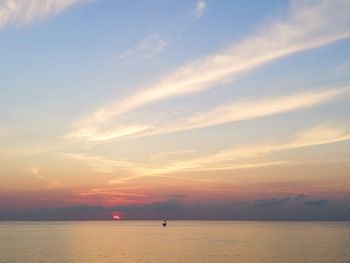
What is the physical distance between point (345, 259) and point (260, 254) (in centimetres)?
2081

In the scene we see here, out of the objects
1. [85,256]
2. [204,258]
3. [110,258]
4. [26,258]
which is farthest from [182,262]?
[26,258]

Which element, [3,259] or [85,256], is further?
[85,256]

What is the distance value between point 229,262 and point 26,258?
44.5m

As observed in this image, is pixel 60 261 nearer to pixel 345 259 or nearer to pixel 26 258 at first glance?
pixel 26 258

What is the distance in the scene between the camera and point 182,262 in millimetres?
94500

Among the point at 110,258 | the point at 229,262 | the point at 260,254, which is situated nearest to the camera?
the point at 229,262

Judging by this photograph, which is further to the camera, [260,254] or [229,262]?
[260,254]

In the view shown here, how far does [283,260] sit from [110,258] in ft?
126

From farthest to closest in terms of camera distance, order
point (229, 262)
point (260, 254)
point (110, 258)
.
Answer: point (260, 254), point (110, 258), point (229, 262)

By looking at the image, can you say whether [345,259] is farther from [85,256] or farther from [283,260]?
[85,256]

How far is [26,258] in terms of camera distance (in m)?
97.9

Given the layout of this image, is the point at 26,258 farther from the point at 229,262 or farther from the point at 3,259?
the point at 229,262

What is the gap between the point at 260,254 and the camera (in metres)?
110

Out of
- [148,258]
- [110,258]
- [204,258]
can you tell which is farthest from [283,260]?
[110,258]
